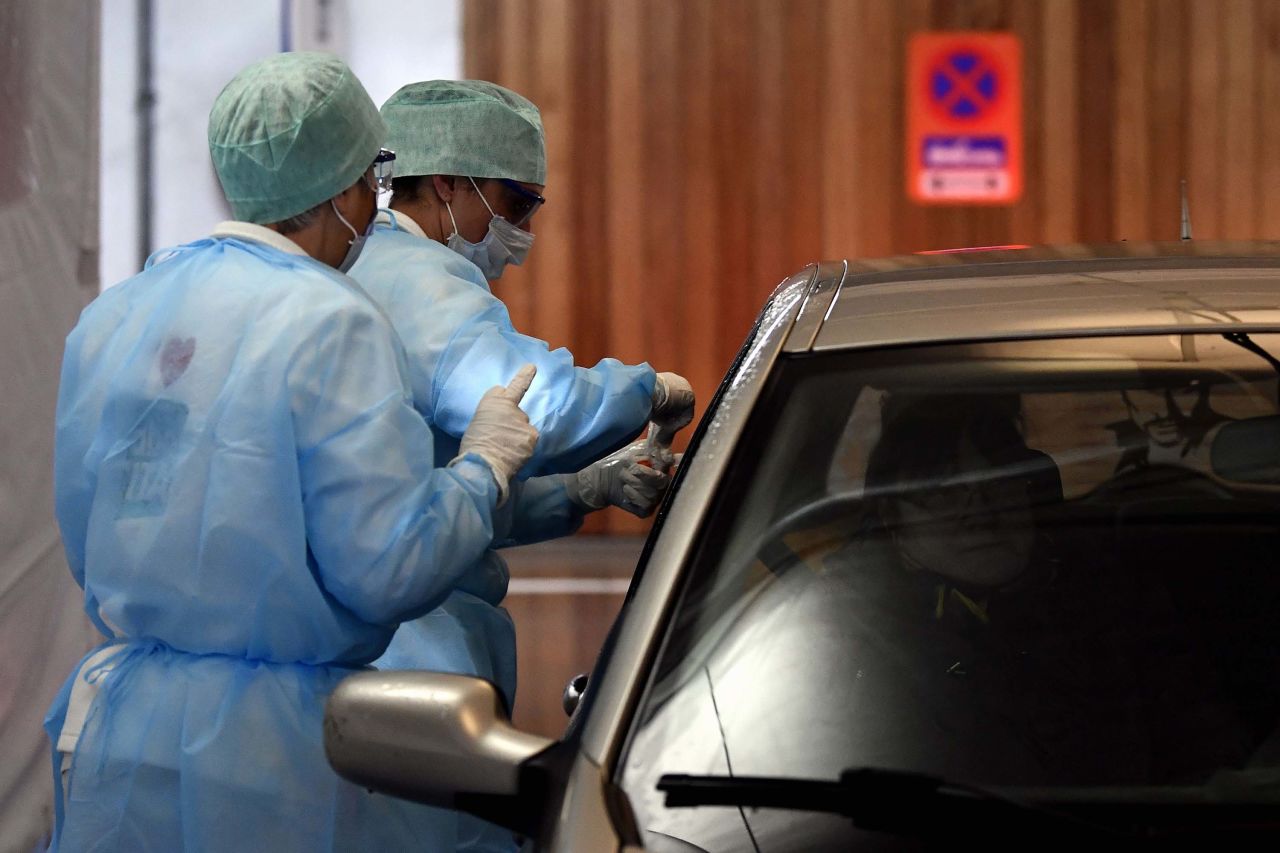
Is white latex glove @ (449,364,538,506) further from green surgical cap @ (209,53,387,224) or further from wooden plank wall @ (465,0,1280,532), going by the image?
wooden plank wall @ (465,0,1280,532)

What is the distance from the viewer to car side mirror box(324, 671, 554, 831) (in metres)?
1.13

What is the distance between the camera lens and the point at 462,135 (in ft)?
Answer: 7.98

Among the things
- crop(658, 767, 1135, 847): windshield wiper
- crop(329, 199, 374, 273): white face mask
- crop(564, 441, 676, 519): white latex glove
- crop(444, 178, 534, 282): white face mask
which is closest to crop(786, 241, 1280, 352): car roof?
crop(658, 767, 1135, 847): windshield wiper

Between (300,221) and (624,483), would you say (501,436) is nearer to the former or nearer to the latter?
(300,221)

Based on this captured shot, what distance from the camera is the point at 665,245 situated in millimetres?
5938

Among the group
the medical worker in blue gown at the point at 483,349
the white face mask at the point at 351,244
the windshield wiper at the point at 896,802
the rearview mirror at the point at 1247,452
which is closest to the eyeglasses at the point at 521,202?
the medical worker in blue gown at the point at 483,349

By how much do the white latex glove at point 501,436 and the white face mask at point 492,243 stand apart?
625mm

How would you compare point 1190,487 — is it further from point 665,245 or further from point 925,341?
point 665,245

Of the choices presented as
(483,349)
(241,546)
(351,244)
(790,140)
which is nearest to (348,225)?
(351,244)

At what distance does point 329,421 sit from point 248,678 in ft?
0.97

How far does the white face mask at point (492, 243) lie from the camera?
2.45 meters

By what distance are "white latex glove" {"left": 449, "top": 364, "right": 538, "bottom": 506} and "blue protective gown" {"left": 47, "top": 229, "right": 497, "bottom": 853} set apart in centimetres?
13

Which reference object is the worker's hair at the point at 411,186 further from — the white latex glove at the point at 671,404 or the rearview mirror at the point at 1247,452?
the rearview mirror at the point at 1247,452

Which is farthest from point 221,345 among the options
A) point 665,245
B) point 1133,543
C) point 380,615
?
point 665,245
